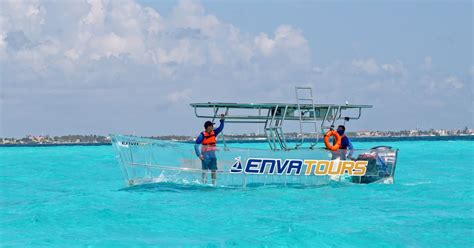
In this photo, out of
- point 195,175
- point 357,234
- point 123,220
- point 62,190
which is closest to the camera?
point 357,234

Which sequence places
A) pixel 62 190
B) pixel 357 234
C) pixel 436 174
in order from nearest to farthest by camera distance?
pixel 357 234
pixel 62 190
pixel 436 174

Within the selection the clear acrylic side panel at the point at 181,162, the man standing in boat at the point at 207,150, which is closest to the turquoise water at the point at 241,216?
the clear acrylic side panel at the point at 181,162

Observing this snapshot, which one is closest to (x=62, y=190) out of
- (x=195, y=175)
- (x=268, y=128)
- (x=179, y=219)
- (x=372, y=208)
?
(x=195, y=175)

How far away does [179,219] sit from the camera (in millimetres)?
18797

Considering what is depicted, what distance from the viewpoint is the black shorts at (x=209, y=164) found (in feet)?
75.7

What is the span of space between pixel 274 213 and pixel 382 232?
341 centimetres

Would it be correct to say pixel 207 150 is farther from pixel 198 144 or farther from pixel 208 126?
pixel 208 126

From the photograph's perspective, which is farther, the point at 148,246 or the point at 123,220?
the point at 123,220

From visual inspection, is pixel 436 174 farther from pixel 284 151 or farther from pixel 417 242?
pixel 417 242

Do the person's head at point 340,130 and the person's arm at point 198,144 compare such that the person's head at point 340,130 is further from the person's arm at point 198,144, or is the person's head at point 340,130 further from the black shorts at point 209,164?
the person's arm at point 198,144

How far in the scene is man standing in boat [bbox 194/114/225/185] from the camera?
75.6ft

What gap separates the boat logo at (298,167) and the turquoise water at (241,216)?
51cm

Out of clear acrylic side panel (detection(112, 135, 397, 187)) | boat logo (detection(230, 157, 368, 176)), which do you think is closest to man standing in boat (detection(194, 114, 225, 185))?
clear acrylic side panel (detection(112, 135, 397, 187))

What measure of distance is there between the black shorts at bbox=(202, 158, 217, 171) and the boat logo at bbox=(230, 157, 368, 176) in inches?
20.1
